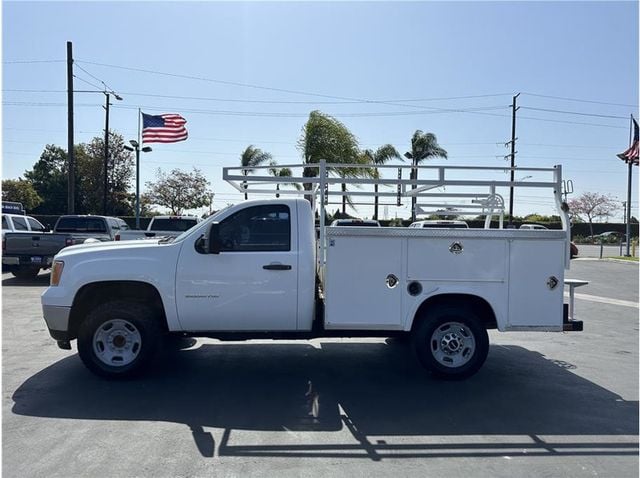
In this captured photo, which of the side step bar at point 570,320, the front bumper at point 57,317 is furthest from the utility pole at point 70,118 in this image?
the side step bar at point 570,320

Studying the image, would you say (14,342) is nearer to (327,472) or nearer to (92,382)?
(92,382)

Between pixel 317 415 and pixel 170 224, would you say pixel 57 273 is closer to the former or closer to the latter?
pixel 317 415

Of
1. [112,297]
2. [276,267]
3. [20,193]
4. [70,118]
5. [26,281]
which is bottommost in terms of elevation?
[26,281]

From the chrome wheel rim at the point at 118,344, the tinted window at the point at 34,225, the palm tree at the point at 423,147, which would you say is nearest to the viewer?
the chrome wheel rim at the point at 118,344

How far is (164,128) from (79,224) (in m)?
9.55

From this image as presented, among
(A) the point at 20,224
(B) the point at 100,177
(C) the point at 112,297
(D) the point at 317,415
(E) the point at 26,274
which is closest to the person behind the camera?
(D) the point at 317,415

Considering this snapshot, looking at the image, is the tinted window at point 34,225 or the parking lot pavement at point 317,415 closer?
the parking lot pavement at point 317,415

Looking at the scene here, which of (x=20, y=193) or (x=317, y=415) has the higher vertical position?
(x=20, y=193)

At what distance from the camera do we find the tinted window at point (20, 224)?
1778 cm

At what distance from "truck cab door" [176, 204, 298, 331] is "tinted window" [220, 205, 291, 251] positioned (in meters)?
0.01

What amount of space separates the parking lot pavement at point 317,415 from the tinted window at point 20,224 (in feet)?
37.2

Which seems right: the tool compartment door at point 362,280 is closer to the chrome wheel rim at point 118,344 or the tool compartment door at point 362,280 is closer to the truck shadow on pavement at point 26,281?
the chrome wheel rim at point 118,344

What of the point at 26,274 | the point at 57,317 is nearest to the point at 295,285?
the point at 57,317

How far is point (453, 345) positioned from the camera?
249 inches
